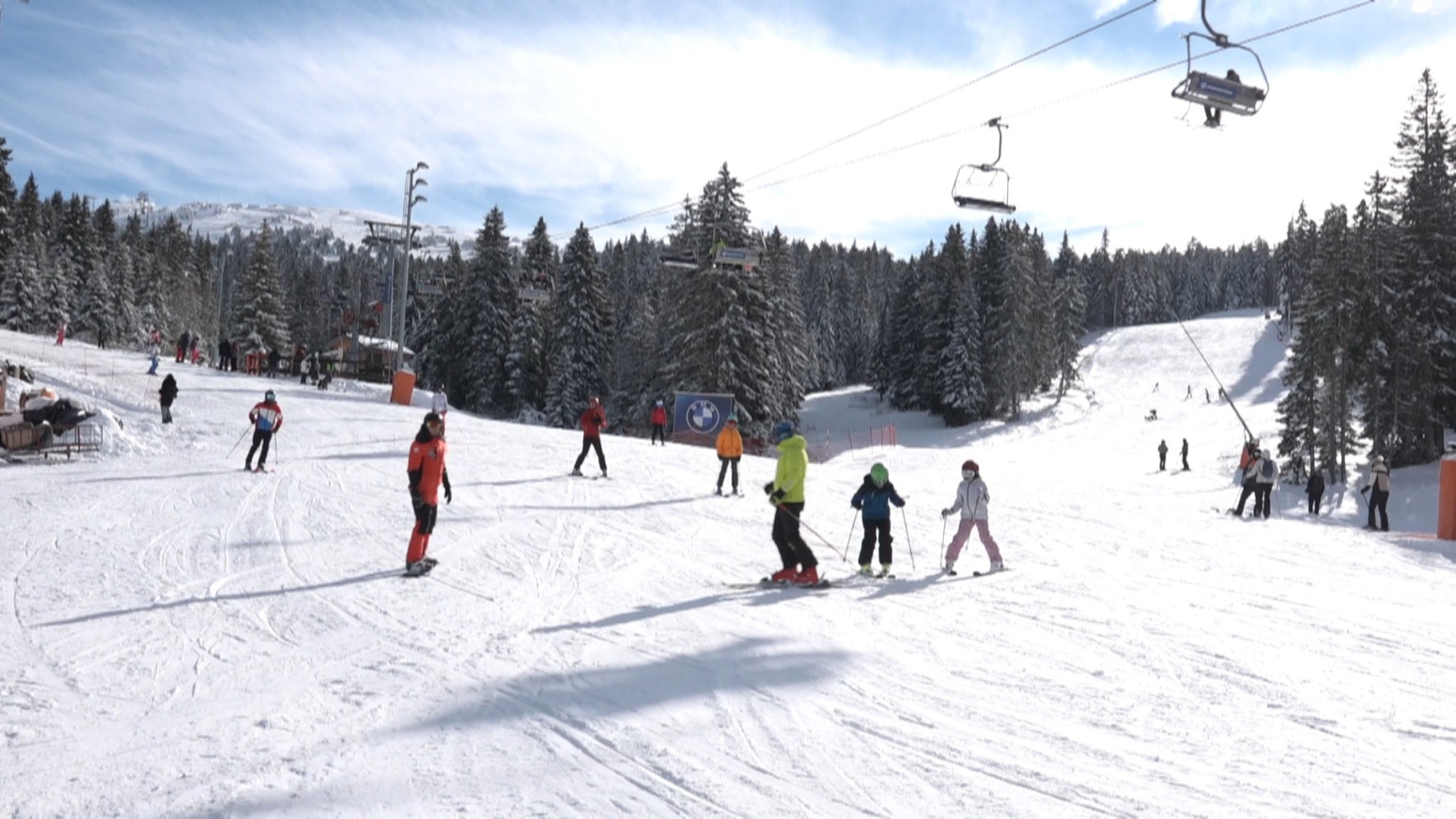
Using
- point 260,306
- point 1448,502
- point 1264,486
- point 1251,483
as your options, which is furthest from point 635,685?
point 260,306

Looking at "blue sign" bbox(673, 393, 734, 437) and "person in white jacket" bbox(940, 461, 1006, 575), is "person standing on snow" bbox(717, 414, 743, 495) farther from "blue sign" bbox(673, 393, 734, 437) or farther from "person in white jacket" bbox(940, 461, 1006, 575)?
"blue sign" bbox(673, 393, 734, 437)

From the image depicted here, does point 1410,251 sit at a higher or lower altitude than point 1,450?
higher

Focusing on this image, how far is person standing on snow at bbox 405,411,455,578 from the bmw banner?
2094 centimetres

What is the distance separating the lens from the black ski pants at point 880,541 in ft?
33.7

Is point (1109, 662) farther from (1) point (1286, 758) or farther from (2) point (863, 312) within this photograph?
(2) point (863, 312)

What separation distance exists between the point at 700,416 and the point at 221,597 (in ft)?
74.5

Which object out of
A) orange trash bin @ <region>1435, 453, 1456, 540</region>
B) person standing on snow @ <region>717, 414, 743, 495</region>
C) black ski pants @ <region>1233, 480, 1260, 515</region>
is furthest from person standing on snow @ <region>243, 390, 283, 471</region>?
orange trash bin @ <region>1435, 453, 1456, 540</region>

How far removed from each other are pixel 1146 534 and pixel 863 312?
287 ft

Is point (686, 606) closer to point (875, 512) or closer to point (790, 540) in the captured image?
point (790, 540)

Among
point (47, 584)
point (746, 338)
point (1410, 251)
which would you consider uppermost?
point (1410, 251)

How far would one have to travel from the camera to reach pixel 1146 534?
14836 mm

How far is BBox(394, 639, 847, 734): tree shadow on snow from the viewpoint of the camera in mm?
5570

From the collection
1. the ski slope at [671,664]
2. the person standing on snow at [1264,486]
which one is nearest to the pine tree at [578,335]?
the ski slope at [671,664]

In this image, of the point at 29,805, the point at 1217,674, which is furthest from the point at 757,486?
the point at 29,805
